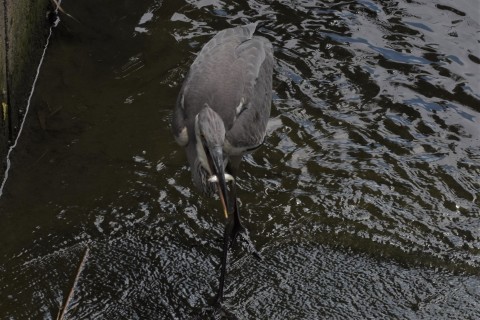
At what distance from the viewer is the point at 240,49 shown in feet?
17.9

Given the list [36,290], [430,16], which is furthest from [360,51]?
[36,290]

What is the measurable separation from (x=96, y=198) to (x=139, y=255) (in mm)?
611

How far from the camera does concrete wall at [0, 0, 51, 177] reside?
546 centimetres

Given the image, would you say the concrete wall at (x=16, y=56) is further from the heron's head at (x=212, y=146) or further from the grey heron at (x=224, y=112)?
Answer: the heron's head at (x=212, y=146)

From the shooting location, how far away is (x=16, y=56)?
5.92 metres

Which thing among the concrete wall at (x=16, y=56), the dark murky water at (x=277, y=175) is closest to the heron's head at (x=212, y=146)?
the dark murky water at (x=277, y=175)

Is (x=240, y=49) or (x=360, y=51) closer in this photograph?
(x=240, y=49)

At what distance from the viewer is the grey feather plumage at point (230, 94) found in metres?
4.69

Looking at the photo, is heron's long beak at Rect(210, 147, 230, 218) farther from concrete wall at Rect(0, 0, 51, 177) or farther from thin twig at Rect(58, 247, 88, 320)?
concrete wall at Rect(0, 0, 51, 177)

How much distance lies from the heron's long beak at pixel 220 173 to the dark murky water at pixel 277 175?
2.28ft

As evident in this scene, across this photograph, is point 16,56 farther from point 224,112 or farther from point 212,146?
point 212,146

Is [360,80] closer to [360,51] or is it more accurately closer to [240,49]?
[360,51]

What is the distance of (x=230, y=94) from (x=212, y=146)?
0.73 metres

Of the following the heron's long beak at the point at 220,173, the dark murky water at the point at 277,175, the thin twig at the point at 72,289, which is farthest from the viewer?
the dark murky water at the point at 277,175
